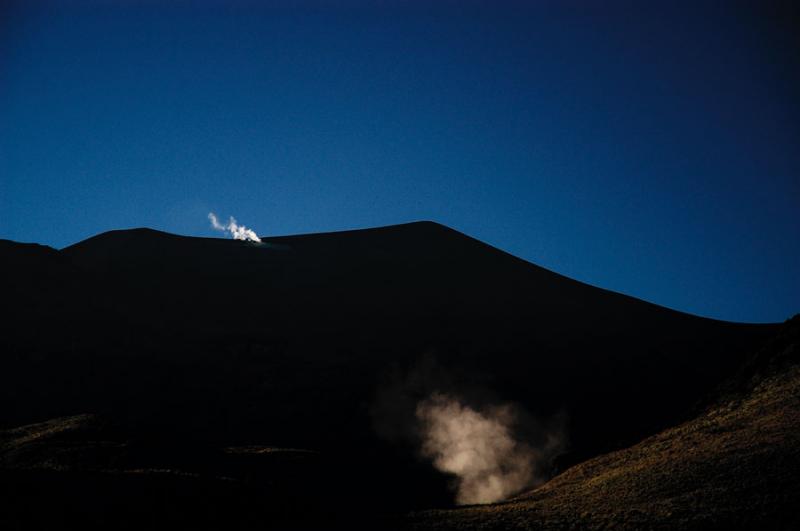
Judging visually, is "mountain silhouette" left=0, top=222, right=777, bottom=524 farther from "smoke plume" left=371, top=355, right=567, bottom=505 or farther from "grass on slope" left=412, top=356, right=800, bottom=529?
"grass on slope" left=412, top=356, right=800, bottom=529

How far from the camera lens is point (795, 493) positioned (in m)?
15.3

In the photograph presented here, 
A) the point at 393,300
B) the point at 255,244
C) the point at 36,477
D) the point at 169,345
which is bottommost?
the point at 36,477

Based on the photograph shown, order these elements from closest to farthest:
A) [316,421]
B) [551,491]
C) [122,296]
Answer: [551,491] → [316,421] → [122,296]

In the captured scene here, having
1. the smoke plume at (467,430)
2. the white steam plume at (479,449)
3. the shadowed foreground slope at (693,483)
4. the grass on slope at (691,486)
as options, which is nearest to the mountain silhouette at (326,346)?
the smoke plume at (467,430)

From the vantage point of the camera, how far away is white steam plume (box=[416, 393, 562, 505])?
32.3 meters

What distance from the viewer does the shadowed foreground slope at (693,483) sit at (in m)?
15.5

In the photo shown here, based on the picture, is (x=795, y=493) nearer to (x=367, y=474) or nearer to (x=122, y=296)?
(x=367, y=474)

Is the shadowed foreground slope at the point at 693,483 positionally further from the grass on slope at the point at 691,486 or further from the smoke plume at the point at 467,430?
the smoke plume at the point at 467,430

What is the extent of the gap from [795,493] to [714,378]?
39.1m

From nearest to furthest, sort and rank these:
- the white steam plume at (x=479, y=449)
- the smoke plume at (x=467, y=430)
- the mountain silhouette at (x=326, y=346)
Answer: the white steam plume at (x=479, y=449), the smoke plume at (x=467, y=430), the mountain silhouette at (x=326, y=346)

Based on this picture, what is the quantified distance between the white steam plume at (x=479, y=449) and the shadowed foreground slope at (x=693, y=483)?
328 inches

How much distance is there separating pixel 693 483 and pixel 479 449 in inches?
790

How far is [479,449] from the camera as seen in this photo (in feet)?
120

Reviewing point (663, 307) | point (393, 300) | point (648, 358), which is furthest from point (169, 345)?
point (663, 307)
